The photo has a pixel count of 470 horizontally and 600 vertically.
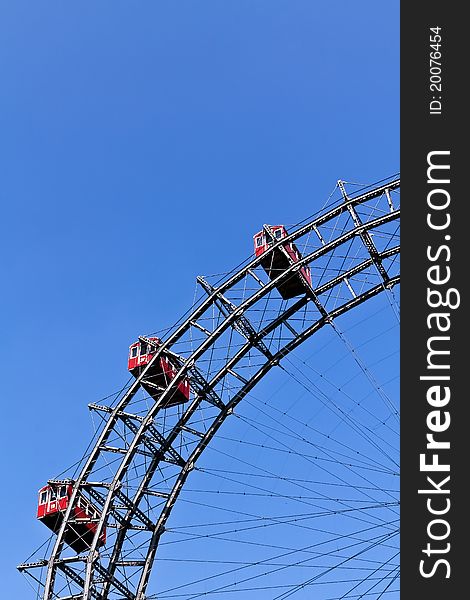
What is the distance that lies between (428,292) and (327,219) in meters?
15.8

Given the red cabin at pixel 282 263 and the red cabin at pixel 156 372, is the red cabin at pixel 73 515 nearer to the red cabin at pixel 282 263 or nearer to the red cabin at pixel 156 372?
the red cabin at pixel 156 372

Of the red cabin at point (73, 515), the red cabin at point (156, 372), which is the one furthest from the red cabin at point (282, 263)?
the red cabin at point (73, 515)

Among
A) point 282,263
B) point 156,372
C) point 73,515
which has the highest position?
point 282,263

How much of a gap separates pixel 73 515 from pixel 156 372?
6.58 metres

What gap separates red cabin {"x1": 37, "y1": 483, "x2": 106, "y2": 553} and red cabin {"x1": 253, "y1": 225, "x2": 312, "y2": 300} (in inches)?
457

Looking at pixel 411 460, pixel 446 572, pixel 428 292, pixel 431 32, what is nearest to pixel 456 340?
pixel 428 292

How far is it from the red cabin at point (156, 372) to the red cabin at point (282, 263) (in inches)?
214

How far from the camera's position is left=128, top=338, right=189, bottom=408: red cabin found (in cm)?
A: 3659

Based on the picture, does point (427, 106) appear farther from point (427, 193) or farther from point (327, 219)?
point (327, 219)

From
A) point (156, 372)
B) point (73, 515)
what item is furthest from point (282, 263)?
point (73, 515)

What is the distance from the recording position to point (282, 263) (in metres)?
35.1

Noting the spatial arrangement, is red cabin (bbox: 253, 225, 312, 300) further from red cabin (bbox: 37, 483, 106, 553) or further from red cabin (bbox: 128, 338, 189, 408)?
red cabin (bbox: 37, 483, 106, 553)

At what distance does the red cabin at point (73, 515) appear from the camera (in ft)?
121

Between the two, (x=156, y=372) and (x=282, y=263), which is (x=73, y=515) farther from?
(x=282, y=263)
